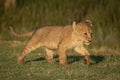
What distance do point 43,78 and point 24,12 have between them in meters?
9.35

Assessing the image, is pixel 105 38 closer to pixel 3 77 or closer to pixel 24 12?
pixel 24 12

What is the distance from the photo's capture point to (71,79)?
9078mm

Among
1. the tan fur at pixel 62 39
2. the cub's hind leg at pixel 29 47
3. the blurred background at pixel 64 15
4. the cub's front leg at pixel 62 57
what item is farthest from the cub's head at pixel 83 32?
the blurred background at pixel 64 15

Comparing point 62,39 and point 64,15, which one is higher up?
point 64,15

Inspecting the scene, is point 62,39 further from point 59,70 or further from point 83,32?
point 59,70

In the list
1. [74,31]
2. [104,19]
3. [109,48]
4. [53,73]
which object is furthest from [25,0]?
[53,73]

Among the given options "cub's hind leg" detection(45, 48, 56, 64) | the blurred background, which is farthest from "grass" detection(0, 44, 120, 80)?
the blurred background

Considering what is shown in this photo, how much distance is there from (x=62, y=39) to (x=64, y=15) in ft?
21.0

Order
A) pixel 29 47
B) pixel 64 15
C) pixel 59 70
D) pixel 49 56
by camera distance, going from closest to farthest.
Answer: pixel 59 70
pixel 29 47
pixel 49 56
pixel 64 15

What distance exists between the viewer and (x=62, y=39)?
11.5m

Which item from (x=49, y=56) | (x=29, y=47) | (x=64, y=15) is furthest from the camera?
(x=64, y=15)

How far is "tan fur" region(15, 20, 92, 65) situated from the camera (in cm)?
1127

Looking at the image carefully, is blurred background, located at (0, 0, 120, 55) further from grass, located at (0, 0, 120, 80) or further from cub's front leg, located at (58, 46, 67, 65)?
cub's front leg, located at (58, 46, 67, 65)

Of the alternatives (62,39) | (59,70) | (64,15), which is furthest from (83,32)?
(64,15)
